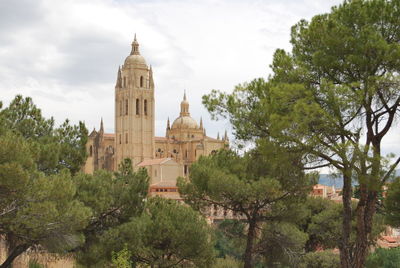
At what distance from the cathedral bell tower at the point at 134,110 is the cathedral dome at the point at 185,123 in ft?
22.0

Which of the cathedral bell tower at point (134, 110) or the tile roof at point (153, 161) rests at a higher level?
the cathedral bell tower at point (134, 110)

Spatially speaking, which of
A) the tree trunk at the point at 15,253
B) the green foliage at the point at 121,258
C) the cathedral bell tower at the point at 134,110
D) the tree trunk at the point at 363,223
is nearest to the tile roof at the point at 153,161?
the cathedral bell tower at the point at 134,110

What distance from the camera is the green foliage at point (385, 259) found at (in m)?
23.1

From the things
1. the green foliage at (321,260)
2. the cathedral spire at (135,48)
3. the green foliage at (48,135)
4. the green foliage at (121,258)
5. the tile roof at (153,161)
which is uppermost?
the cathedral spire at (135,48)

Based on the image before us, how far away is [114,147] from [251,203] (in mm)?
64957

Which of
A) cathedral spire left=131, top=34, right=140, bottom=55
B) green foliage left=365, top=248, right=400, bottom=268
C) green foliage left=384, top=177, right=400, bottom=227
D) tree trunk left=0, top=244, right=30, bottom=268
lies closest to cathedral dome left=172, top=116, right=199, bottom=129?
cathedral spire left=131, top=34, right=140, bottom=55

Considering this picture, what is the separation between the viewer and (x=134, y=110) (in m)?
81.2

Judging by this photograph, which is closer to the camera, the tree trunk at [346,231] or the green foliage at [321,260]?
the tree trunk at [346,231]

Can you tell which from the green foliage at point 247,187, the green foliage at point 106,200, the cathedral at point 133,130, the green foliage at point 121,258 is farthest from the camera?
the cathedral at point 133,130

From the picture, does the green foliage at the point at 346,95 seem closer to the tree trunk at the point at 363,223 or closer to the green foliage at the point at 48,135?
the tree trunk at the point at 363,223

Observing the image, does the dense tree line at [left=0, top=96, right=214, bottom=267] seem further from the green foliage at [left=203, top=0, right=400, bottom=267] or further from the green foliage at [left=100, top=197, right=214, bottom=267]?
the green foliage at [left=203, top=0, right=400, bottom=267]

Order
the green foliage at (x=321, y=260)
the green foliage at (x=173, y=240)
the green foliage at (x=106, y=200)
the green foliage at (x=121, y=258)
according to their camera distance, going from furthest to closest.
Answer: the green foliage at (x=321, y=260), the green foliage at (x=173, y=240), the green foliage at (x=106, y=200), the green foliage at (x=121, y=258)

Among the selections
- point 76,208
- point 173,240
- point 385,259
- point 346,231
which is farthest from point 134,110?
point 346,231

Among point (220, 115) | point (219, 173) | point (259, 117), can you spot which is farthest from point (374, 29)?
point (219, 173)
